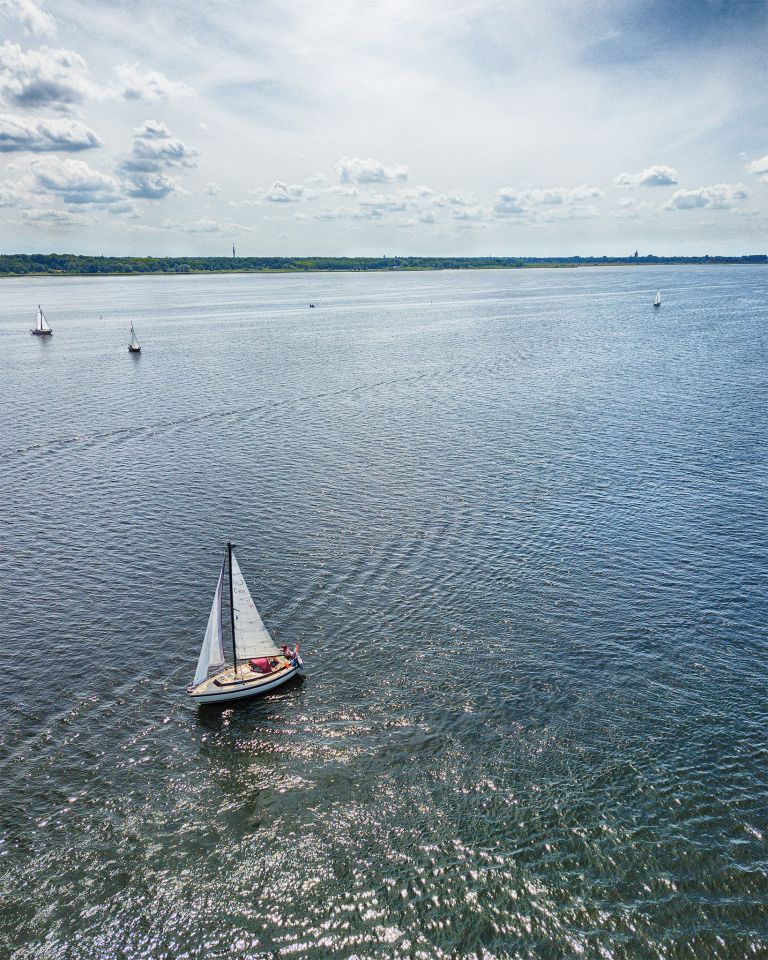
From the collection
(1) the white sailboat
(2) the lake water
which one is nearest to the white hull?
(1) the white sailboat

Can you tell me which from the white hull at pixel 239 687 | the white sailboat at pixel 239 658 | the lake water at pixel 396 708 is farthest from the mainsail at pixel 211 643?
the lake water at pixel 396 708

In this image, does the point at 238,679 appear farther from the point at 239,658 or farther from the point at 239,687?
the point at 239,658

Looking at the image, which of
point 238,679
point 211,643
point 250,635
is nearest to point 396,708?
point 238,679

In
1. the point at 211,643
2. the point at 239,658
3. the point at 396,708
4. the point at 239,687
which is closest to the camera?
the point at 396,708

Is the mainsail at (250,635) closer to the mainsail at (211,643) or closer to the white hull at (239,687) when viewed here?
the white hull at (239,687)

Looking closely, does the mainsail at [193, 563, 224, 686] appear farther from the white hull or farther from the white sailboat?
the white hull

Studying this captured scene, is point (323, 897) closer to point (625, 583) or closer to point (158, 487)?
point (625, 583)
